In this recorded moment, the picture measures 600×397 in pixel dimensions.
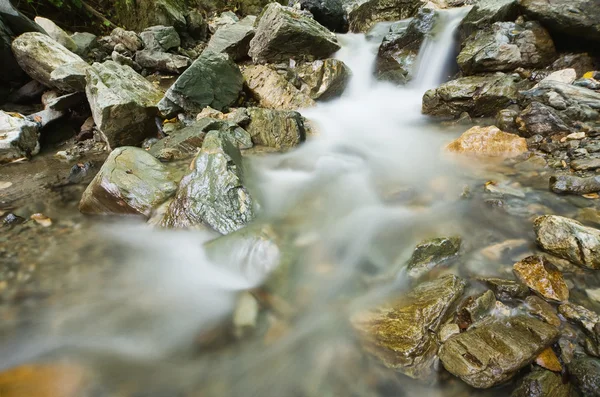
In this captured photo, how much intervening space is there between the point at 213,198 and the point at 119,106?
3.63 m

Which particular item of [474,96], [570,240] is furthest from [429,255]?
[474,96]

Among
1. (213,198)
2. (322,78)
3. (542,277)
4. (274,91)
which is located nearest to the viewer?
(542,277)

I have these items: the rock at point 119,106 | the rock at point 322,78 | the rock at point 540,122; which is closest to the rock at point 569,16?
the rock at point 540,122

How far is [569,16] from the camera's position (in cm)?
626

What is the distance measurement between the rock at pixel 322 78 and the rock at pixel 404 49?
1.41 metres

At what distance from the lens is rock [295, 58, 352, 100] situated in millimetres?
8242

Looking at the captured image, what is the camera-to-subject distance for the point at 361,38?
11.0 m

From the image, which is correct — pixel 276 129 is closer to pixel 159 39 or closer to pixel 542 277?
pixel 542 277

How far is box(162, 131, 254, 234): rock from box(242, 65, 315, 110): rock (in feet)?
13.4

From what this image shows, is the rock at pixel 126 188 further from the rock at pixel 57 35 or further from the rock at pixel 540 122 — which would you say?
the rock at pixel 57 35

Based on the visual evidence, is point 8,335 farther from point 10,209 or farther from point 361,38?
point 361,38

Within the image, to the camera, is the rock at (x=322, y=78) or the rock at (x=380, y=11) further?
the rock at (x=380, y=11)

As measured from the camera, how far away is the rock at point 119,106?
18.7 ft

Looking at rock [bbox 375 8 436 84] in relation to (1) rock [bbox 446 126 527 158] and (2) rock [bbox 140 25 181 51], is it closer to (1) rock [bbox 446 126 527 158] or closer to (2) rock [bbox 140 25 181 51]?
(1) rock [bbox 446 126 527 158]
